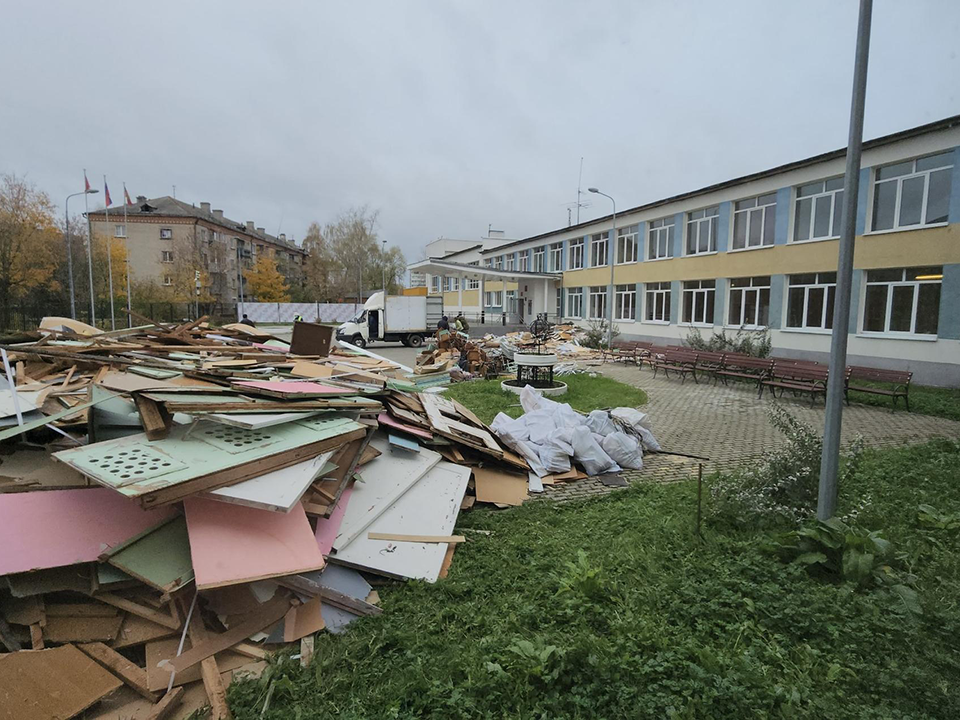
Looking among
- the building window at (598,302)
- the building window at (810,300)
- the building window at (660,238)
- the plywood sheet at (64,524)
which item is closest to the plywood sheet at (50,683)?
the plywood sheet at (64,524)

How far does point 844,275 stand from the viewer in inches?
171

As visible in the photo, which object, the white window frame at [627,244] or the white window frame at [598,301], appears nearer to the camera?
the white window frame at [627,244]

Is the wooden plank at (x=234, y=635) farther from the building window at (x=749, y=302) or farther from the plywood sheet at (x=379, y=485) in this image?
the building window at (x=749, y=302)

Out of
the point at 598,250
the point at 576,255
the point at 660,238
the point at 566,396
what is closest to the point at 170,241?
the point at 576,255

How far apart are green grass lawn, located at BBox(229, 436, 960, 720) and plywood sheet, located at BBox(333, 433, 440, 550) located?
2.00ft

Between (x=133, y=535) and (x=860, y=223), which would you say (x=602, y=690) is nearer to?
(x=133, y=535)

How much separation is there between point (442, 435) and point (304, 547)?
8.91 ft

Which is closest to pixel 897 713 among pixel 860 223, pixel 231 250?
pixel 860 223

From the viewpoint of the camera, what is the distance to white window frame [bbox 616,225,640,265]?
2897 centimetres

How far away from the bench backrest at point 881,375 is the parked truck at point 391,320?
2008 cm

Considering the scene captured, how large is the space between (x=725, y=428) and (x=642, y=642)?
7.60 metres

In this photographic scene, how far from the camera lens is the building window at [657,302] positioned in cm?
2631

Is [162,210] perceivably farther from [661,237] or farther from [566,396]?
[566,396]

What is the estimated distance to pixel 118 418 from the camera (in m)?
4.59
